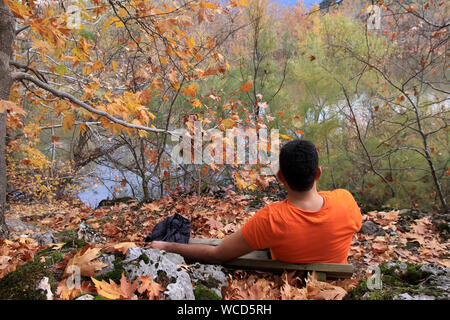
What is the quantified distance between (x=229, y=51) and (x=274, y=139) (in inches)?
236

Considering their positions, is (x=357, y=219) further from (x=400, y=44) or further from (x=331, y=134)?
(x=400, y=44)

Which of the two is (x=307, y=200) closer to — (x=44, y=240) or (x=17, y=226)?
(x=44, y=240)

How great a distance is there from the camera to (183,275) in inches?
69.3

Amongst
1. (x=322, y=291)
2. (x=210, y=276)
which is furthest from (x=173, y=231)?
(x=322, y=291)

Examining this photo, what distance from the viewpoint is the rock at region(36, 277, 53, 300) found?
148cm

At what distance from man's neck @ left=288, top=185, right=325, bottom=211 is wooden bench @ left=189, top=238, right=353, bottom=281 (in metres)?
0.44

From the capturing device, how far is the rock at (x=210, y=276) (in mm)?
1900

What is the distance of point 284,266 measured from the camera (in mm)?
2104

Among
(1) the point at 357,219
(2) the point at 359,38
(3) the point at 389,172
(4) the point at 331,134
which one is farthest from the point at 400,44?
(1) the point at 357,219

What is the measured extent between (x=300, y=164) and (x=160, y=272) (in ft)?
3.67

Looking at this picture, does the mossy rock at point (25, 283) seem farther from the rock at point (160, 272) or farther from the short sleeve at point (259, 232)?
the short sleeve at point (259, 232)
